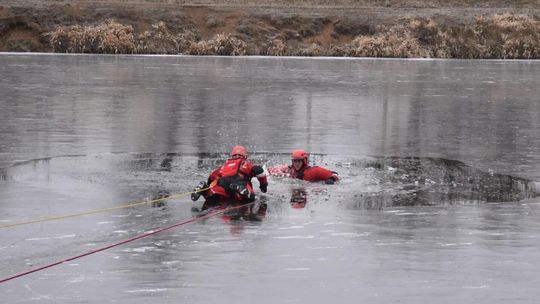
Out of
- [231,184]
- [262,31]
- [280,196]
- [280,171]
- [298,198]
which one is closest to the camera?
[231,184]

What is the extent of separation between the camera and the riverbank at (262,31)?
62.8 metres

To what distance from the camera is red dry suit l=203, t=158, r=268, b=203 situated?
14.6m

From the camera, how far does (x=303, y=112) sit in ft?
90.5

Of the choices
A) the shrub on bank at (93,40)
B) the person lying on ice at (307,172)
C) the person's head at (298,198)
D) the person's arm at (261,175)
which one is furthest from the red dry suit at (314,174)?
the shrub on bank at (93,40)

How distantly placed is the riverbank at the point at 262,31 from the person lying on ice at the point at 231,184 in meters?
47.8

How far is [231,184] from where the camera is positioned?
47.9ft

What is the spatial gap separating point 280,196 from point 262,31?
52.0 metres

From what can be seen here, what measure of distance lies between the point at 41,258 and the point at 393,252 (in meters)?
3.39

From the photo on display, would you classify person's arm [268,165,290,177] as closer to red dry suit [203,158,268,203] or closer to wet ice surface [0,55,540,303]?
wet ice surface [0,55,540,303]

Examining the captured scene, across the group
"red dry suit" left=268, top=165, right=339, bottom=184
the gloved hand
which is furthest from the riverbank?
the gloved hand

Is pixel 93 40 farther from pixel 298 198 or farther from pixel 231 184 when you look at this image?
pixel 231 184

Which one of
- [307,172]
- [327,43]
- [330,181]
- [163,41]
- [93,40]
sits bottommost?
[330,181]

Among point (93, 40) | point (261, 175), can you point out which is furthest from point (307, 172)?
point (93, 40)

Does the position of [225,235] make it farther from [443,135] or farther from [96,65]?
A: [96,65]
